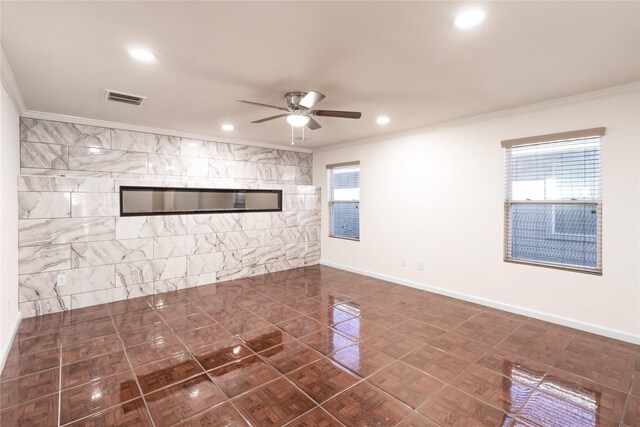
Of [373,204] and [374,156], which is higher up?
[374,156]

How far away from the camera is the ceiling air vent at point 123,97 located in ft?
10.5

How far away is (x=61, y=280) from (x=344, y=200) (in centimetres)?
445

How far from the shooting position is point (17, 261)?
3.50m

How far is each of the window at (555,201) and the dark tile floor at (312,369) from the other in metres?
0.78

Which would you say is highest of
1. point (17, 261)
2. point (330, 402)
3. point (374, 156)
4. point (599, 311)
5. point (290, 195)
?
point (374, 156)

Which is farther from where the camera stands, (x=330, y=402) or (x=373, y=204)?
(x=373, y=204)

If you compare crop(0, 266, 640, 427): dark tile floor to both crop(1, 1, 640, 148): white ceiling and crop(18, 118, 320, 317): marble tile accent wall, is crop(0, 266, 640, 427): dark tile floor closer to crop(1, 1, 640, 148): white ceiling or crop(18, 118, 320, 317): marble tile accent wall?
crop(18, 118, 320, 317): marble tile accent wall

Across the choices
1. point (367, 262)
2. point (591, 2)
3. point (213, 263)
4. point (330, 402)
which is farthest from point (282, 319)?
point (591, 2)

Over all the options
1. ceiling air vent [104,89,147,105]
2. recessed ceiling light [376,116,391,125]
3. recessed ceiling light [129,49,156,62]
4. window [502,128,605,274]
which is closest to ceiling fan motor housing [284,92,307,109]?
recessed ceiling light [129,49,156,62]

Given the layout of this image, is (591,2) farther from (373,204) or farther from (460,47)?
(373,204)

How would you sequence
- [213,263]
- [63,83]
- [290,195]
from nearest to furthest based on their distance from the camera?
[63,83], [213,263], [290,195]

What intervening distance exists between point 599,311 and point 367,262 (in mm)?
3166

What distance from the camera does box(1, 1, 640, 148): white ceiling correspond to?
1857mm

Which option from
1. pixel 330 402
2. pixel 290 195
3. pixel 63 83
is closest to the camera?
pixel 330 402
